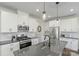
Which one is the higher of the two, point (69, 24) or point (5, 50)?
point (69, 24)

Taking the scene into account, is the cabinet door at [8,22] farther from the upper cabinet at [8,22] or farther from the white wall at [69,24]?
the white wall at [69,24]

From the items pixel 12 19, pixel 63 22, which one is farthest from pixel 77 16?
pixel 12 19

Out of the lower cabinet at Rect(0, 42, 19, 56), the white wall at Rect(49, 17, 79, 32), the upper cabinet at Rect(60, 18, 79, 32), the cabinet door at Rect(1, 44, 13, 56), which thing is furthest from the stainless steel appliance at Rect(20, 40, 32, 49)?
the upper cabinet at Rect(60, 18, 79, 32)

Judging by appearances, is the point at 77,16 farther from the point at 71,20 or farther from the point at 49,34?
the point at 49,34

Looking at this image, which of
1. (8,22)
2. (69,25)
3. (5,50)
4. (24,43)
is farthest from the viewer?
(69,25)

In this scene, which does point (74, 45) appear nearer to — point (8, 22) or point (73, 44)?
point (73, 44)

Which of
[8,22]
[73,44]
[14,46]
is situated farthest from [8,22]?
[73,44]

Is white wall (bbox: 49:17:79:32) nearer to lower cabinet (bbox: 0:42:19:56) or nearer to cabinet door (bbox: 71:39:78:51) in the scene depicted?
cabinet door (bbox: 71:39:78:51)

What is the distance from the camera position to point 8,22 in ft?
10.6

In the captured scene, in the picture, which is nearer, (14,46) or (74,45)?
(14,46)

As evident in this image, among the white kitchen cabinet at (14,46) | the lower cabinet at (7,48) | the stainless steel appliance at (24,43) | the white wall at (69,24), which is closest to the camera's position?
the lower cabinet at (7,48)

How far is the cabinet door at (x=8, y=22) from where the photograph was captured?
303 centimetres

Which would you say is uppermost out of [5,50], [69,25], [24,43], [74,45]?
[69,25]

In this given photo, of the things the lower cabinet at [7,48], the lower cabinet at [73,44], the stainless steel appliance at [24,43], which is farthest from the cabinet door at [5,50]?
the lower cabinet at [73,44]
